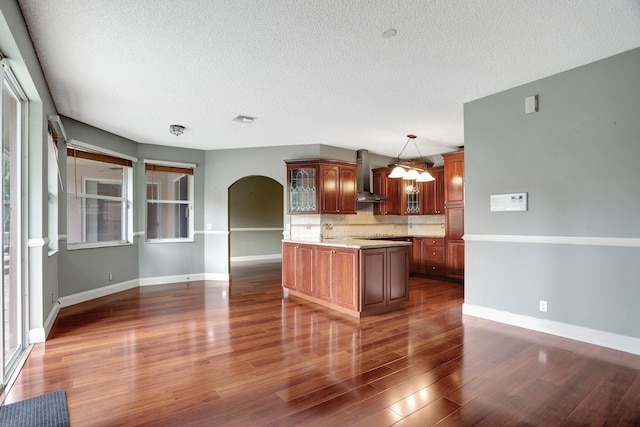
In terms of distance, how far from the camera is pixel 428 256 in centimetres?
675

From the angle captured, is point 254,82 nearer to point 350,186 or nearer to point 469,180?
point 469,180

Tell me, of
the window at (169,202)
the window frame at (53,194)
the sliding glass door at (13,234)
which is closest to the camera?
the sliding glass door at (13,234)

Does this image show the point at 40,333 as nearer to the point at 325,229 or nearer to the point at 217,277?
the point at 217,277

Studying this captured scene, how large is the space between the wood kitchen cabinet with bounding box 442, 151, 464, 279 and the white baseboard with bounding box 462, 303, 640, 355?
2.09 m

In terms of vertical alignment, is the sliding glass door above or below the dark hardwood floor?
above

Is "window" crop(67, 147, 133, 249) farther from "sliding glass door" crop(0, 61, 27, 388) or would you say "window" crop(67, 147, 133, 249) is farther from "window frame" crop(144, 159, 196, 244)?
"sliding glass door" crop(0, 61, 27, 388)

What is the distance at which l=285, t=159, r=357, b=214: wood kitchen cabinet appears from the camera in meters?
5.94

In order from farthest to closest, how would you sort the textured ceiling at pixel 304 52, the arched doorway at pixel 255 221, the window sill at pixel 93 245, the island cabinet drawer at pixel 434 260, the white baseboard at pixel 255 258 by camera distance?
the arched doorway at pixel 255 221, the white baseboard at pixel 255 258, the island cabinet drawer at pixel 434 260, the window sill at pixel 93 245, the textured ceiling at pixel 304 52

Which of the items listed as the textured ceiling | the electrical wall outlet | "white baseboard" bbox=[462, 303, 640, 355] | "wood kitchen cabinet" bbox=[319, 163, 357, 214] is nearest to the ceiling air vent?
the textured ceiling

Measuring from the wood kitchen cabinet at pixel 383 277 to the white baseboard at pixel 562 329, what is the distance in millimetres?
854

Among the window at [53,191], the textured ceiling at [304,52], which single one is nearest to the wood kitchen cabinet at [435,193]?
the textured ceiling at [304,52]

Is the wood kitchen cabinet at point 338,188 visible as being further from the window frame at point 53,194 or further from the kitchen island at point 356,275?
the window frame at point 53,194

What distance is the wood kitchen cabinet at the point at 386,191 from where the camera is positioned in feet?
23.4

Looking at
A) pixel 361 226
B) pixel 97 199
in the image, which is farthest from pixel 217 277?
pixel 361 226
